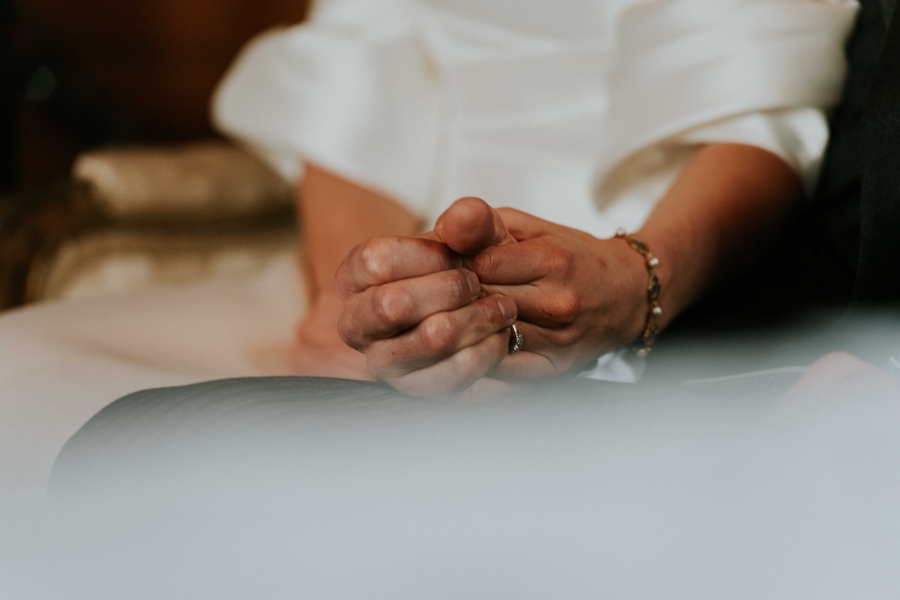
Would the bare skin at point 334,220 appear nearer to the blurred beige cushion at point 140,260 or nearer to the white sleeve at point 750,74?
the blurred beige cushion at point 140,260

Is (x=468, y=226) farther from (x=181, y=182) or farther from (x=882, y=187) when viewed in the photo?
(x=181, y=182)

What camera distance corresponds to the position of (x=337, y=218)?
80 centimetres

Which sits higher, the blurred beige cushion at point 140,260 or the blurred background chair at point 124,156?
the blurred background chair at point 124,156

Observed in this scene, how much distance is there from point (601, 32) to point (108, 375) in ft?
1.69

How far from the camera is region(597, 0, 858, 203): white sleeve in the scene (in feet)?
1.74

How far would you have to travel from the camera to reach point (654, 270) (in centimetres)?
44

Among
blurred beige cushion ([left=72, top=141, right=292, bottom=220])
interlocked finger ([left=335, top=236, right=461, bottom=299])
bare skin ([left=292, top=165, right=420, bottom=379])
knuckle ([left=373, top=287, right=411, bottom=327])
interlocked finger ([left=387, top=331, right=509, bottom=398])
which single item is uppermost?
blurred beige cushion ([left=72, top=141, right=292, bottom=220])

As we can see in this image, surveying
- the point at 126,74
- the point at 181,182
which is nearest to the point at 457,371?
the point at 181,182

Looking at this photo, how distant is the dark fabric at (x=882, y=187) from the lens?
0.39m

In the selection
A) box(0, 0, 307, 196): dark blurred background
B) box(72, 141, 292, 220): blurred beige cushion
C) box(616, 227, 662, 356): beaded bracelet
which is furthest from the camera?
box(0, 0, 307, 196): dark blurred background

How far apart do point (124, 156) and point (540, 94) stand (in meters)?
0.53

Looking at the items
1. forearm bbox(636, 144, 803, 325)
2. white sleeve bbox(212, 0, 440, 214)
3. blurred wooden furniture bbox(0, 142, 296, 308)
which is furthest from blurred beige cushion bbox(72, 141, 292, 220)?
forearm bbox(636, 144, 803, 325)

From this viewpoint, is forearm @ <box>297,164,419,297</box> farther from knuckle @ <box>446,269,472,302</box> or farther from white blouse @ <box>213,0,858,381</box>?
knuckle @ <box>446,269,472,302</box>

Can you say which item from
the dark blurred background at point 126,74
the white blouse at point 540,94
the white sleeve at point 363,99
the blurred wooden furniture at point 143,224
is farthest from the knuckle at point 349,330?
the dark blurred background at point 126,74
